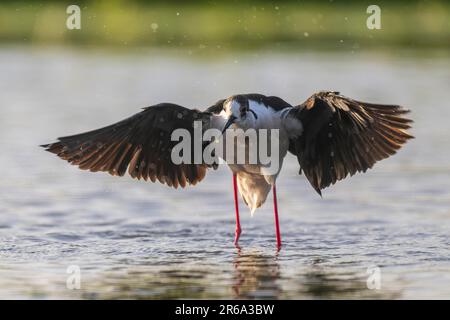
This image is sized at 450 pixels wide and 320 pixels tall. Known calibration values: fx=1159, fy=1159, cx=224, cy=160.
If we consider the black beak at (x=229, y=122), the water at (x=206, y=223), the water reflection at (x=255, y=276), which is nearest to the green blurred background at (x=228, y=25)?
the water at (x=206, y=223)

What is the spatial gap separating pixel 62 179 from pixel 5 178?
2.22 ft

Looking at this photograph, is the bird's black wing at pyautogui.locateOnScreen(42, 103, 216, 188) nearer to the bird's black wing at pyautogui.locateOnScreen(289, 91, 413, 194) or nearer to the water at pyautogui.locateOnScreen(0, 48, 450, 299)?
the water at pyautogui.locateOnScreen(0, 48, 450, 299)

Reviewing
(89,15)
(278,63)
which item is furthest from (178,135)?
(89,15)

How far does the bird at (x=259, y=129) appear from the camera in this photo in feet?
31.6

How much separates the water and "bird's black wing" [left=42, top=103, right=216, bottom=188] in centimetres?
73

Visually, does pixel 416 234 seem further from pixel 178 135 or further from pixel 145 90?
pixel 145 90

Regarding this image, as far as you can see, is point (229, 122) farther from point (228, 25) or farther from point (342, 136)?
point (228, 25)

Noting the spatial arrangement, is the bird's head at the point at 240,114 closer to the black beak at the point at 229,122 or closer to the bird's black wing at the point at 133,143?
the black beak at the point at 229,122

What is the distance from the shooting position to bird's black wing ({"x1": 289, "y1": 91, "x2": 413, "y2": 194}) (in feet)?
31.5

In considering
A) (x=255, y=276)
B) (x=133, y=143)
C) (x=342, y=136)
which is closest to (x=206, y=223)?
(x=133, y=143)

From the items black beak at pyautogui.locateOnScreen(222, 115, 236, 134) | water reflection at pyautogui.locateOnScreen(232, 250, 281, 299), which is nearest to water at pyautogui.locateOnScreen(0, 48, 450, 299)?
water reflection at pyautogui.locateOnScreen(232, 250, 281, 299)

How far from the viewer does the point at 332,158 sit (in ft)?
32.9

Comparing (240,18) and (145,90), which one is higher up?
(240,18)

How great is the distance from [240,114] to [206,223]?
1.87m
